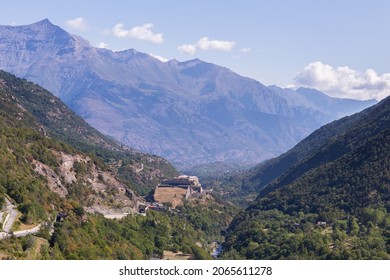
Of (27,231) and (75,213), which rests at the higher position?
(75,213)

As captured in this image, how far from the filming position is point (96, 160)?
149 m

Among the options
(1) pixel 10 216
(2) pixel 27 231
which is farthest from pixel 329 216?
(1) pixel 10 216

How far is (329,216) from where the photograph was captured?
434 ft

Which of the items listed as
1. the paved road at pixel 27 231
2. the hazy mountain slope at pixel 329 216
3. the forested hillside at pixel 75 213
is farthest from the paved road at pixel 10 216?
the hazy mountain slope at pixel 329 216

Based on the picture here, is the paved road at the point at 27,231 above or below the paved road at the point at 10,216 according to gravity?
below

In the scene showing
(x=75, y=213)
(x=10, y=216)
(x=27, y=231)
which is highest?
(x=10, y=216)

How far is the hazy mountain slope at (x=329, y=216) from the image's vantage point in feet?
342

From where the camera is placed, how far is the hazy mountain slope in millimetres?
104188

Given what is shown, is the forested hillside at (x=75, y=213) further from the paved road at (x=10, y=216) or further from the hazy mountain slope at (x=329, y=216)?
the hazy mountain slope at (x=329, y=216)

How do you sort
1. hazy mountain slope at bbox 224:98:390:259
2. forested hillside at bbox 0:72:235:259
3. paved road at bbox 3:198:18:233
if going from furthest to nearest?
hazy mountain slope at bbox 224:98:390:259
forested hillside at bbox 0:72:235:259
paved road at bbox 3:198:18:233

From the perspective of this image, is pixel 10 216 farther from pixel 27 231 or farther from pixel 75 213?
pixel 75 213

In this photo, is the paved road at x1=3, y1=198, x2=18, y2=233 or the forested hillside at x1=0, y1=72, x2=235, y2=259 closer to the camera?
the paved road at x1=3, y1=198, x2=18, y2=233

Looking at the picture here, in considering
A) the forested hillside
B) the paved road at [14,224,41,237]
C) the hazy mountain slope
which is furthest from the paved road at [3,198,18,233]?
the hazy mountain slope

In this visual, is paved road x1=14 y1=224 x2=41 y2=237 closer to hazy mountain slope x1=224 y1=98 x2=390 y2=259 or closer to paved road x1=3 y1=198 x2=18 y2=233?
paved road x1=3 y1=198 x2=18 y2=233
